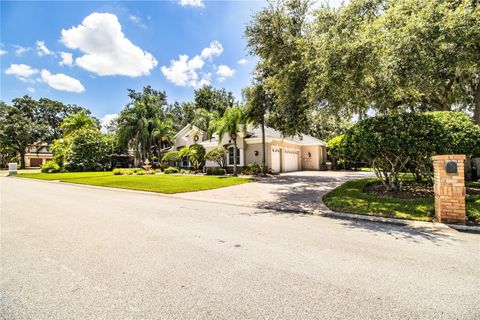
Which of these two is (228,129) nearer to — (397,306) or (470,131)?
(470,131)

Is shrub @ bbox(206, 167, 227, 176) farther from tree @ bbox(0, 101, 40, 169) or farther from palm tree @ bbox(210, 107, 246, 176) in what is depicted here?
tree @ bbox(0, 101, 40, 169)

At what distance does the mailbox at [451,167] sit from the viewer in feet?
18.4

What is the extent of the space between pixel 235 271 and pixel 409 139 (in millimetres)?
7398

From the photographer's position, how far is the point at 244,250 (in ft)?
13.9

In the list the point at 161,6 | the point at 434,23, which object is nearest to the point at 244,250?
the point at 434,23

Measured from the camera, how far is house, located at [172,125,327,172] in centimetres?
2239

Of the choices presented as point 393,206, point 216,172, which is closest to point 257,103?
point 216,172

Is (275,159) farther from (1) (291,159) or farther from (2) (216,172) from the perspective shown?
(2) (216,172)

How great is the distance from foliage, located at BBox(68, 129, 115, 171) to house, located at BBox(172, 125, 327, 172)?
10898 millimetres

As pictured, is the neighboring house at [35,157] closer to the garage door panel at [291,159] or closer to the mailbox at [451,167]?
the garage door panel at [291,159]

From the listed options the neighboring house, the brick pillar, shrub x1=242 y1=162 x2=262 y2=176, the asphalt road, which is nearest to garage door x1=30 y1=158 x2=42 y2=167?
the neighboring house

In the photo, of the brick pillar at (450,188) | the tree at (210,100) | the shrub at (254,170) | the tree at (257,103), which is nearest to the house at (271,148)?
the shrub at (254,170)

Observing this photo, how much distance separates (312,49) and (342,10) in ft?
7.29

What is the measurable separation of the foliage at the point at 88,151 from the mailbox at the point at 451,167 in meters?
35.5
